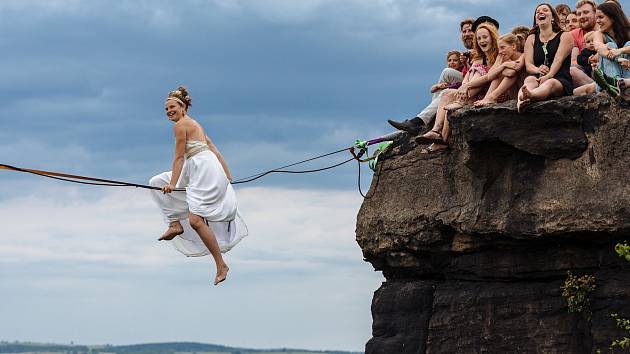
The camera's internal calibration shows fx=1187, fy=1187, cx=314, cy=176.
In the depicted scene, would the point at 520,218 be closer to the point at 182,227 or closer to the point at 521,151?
the point at 521,151

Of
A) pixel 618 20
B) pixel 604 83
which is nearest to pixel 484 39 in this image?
pixel 618 20

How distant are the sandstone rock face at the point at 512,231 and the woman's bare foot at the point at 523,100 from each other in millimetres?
166

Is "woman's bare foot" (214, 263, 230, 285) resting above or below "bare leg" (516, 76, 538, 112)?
below

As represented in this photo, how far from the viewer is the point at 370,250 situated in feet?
67.8

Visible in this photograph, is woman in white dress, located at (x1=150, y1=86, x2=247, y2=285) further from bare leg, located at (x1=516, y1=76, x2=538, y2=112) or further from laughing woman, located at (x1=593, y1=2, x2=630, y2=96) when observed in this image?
laughing woman, located at (x1=593, y1=2, x2=630, y2=96)

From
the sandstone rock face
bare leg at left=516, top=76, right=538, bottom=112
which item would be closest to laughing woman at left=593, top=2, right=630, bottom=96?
the sandstone rock face

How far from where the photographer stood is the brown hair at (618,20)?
58.2 feet

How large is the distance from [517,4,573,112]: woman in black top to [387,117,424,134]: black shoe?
118 inches

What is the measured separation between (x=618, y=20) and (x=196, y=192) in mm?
7172

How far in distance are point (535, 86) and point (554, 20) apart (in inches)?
41.3

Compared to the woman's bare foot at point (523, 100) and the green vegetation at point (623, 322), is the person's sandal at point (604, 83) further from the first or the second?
the green vegetation at point (623, 322)

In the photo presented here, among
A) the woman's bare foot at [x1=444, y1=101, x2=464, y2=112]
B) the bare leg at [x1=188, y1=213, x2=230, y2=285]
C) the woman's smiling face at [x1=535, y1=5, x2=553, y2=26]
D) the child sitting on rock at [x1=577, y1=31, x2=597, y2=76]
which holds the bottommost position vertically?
the bare leg at [x1=188, y1=213, x2=230, y2=285]

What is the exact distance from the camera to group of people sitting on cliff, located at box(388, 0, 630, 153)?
17234mm

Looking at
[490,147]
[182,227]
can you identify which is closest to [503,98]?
[490,147]
